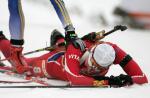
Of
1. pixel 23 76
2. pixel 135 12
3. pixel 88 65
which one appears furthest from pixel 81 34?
pixel 88 65

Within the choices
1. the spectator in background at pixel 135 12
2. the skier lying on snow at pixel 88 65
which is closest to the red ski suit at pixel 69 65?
the skier lying on snow at pixel 88 65

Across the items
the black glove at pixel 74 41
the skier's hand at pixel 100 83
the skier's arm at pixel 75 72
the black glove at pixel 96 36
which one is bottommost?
the skier's hand at pixel 100 83

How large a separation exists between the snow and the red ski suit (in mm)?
206

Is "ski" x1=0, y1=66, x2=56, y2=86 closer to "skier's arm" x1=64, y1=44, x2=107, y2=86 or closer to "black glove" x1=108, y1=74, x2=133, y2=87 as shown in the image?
"skier's arm" x1=64, y1=44, x2=107, y2=86

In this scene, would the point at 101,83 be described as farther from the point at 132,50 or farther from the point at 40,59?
the point at 132,50

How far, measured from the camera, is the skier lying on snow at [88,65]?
611 cm

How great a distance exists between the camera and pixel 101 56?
19.9 feet

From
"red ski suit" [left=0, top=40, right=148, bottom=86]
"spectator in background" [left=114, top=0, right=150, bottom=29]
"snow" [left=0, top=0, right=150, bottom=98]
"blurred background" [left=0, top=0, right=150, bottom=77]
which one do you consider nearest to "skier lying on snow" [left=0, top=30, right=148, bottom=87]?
"red ski suit" [left=0, top=40, right=148, bottom=86]

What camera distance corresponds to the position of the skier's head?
608cm

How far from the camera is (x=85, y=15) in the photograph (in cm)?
1503

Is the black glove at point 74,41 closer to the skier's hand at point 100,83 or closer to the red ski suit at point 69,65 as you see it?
the red ski suit at point 69,65

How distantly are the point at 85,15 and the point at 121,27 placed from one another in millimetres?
8291

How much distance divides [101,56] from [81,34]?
20.3 ft
